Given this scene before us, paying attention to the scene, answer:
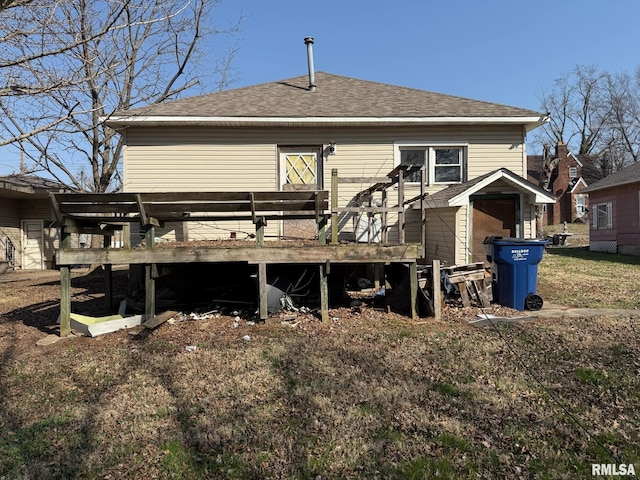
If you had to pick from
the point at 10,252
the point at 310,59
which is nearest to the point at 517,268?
the point at 310,59

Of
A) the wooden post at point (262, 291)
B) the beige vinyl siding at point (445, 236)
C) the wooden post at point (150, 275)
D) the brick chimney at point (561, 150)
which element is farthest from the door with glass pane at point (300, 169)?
the brick chimney at point (561, 150)

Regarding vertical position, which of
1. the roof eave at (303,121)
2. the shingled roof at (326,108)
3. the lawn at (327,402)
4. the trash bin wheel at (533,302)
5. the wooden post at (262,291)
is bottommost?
the lawn at (327,402)

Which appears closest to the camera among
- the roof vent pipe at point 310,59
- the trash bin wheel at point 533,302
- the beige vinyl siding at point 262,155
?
the trash bin wheel at point 533,302

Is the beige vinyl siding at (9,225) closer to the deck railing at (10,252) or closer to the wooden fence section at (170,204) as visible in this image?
the deck railing at (10,252)

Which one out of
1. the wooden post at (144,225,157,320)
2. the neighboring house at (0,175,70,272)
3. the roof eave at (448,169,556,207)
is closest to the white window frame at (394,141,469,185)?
the roof eave at (448,169,556,207)

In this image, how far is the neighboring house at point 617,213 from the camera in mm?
17781

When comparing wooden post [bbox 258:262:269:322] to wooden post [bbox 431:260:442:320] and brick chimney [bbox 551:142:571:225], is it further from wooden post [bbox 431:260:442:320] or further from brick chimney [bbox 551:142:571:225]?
brick chimney [bbox 551:142:571:225]

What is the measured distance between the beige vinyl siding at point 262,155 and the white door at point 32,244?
1195 cm

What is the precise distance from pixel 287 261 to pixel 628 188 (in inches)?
737

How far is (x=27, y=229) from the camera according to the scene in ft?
60.6

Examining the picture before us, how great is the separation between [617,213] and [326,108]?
16.2m

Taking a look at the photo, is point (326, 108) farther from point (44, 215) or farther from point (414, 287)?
point (44, 215)

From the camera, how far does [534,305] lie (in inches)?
277

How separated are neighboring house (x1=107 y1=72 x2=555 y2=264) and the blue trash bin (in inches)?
87.2
